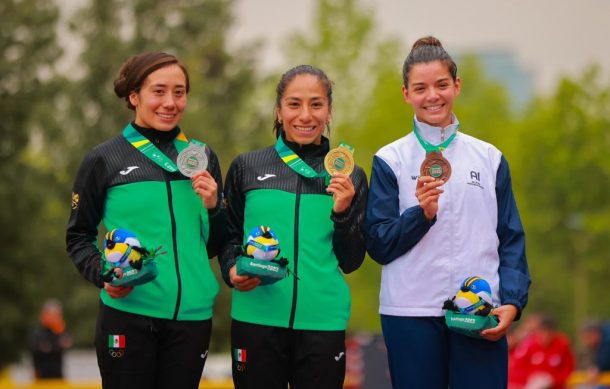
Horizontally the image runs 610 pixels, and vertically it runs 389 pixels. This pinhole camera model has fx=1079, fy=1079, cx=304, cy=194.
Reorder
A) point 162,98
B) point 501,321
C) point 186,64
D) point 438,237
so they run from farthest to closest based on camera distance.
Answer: point 186,64
point 162,98
point 438,237
point 501,321

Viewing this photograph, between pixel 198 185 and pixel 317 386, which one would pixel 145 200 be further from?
pixel 317 386

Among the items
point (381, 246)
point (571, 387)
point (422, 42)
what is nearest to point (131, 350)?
point (381, 246)

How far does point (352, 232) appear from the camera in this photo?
18.1ft

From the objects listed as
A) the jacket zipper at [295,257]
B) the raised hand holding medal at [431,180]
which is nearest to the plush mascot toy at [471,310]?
the raised hand holding medal at [431,180]

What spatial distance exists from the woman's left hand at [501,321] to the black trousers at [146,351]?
1.47 m

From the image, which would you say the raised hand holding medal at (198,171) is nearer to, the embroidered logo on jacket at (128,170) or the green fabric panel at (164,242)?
the green fabric panel at (164,242)

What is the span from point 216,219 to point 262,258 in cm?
51

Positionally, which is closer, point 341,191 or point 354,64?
point 341,191

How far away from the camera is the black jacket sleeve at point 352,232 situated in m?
5.49

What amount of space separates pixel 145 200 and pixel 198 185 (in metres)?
0.28

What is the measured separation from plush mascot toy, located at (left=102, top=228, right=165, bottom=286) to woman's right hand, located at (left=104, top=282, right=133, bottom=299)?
0.12 feet

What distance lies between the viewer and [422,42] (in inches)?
222

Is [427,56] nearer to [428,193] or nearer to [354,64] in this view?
[428,193]

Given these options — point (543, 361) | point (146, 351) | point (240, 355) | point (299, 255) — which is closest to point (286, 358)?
point (240, 355)
